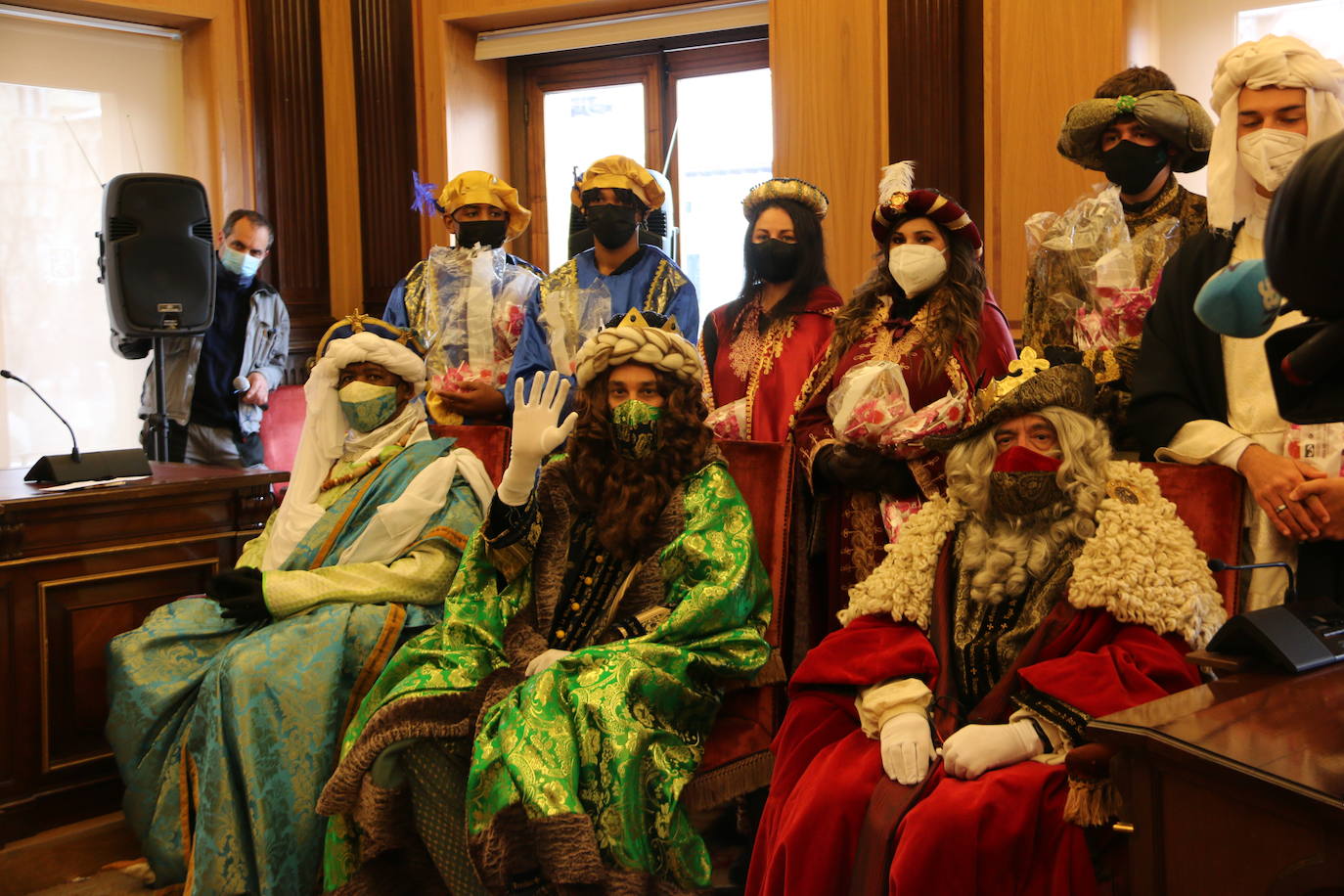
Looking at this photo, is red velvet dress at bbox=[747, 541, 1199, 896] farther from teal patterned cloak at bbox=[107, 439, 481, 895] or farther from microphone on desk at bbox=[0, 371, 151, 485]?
microphone on desk at bbox=[0, 371, 151, 485]

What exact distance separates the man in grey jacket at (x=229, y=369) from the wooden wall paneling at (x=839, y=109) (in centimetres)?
236

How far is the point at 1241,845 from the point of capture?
1.38 metres

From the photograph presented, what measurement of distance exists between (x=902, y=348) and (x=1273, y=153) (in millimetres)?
915

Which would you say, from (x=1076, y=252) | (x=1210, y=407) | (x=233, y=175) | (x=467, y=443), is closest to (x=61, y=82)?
(x=233, y=175)

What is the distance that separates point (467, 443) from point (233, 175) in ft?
11.2

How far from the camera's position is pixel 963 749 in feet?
6.57

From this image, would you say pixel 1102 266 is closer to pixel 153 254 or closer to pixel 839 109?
pixel 839 109

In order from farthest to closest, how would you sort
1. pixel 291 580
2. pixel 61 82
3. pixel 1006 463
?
1. pixel 61 82
2. pixel 291 580
3. pixel 1006 463

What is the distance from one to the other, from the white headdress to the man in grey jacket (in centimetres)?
398

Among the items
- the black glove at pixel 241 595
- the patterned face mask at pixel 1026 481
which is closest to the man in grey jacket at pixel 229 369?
the black glove at pixel 241 595

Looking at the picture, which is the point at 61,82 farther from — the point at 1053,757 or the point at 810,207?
the point at 1053,757

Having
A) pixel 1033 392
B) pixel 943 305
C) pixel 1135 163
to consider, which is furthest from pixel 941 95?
pixel 1033 392

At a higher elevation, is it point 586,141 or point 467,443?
point 586,141

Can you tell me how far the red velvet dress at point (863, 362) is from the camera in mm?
2941
